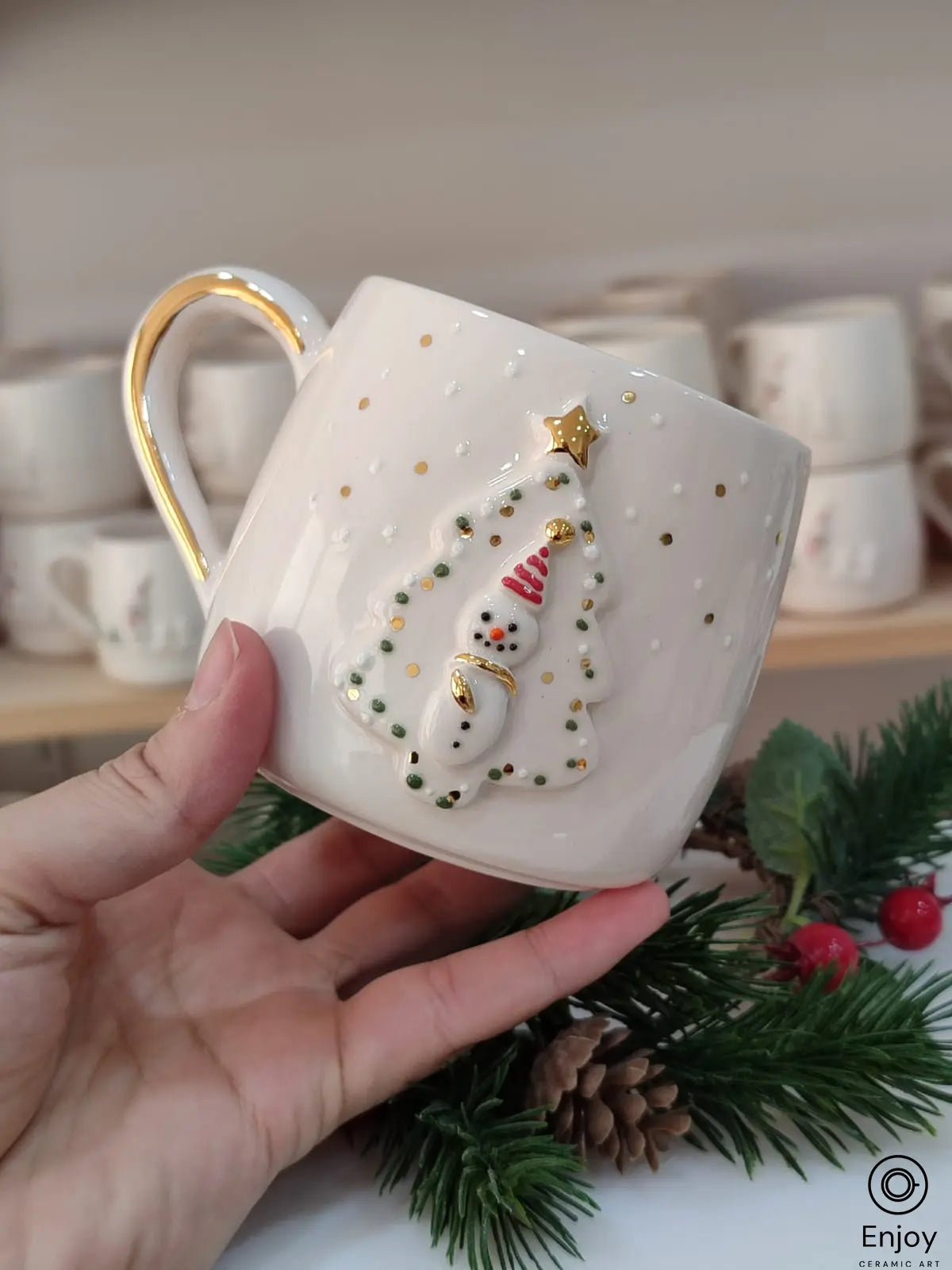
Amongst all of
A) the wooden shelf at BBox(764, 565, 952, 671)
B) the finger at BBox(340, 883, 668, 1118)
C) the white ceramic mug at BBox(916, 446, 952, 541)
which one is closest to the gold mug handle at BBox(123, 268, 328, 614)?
the finger at BBox(340, 883, 668, 1118)

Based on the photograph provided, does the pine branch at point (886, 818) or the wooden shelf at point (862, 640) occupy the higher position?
the wooden shelf at point (862, 640)

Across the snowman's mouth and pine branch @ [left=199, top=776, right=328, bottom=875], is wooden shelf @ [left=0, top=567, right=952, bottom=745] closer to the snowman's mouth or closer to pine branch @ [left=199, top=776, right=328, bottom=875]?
pine branch @ [left=199, top=776, right=328, bottom=875]

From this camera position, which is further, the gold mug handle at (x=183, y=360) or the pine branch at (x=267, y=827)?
the pine branch at (x=267, y=827)

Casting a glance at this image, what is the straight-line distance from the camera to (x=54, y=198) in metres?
0.94

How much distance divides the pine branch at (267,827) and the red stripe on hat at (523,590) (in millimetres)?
329

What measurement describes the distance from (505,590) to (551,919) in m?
0.17

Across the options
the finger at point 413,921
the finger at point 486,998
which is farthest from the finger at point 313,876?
the finger at point 486,998

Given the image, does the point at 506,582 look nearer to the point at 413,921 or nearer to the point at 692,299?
the point at 413,921

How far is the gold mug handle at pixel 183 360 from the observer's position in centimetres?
49

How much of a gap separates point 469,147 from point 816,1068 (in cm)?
73

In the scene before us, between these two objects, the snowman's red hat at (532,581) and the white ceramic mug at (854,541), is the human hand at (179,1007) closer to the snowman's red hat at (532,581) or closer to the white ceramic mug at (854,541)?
the snowman's red hat at (532,581)

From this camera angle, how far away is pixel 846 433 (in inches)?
29.9

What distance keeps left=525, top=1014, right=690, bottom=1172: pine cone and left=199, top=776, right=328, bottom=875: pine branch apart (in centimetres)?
26

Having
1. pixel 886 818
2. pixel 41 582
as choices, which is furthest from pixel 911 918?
pixel 41 582
